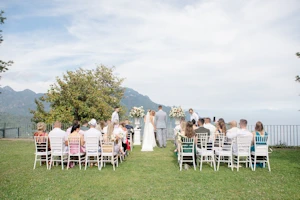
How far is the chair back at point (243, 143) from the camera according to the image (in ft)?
34.7

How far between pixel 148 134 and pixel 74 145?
6.44 metres

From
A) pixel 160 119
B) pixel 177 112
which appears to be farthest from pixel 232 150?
pixel 177 112

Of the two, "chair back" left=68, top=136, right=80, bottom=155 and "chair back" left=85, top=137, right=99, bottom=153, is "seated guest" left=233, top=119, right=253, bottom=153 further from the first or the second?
"chair back" left=68, top=136, right=80, bottom=155

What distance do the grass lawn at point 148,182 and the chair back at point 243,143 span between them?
669 millimetres

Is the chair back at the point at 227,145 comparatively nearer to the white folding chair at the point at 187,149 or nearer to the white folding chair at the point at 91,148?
the white folding chair at the point at 187,149

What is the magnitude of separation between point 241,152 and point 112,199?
17.9 feet

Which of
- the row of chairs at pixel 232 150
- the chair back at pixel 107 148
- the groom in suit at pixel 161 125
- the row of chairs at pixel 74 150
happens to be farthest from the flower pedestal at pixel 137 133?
the row of chairs at pixel 232 150

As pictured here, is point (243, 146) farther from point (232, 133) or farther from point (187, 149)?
point (187, 149)

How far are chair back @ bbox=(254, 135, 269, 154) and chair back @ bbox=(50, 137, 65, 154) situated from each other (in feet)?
22.4

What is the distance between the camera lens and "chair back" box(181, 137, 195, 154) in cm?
1066

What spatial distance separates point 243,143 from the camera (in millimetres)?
10695

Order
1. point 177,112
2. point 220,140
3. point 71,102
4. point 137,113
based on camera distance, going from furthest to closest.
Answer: point 71,102
point 137,113
point 177,112
point 220,140

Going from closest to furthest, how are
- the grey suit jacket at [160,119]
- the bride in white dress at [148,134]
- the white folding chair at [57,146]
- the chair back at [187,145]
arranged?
the chair back at [187,145] → the white folding chair at [57,146] → the bride in white dress at [148,134] → the grey suit jacket at [160,119]

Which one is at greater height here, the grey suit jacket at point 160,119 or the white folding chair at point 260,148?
the grey suit jacket at point 160,119
